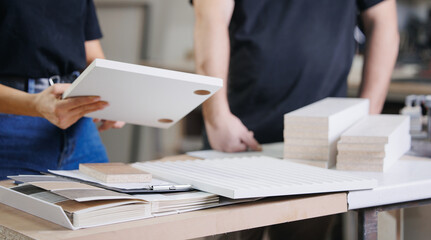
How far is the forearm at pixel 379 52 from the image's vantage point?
6.23 ft

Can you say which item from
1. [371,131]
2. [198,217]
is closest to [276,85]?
[371,131]

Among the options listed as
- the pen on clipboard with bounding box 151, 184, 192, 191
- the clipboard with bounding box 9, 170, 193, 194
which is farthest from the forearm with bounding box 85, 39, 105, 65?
the pen on clipboard with bounding box 151, 184, 192, 191

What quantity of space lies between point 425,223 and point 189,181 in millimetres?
513

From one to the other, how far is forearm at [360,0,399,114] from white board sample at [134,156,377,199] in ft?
2.53

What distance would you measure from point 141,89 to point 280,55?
0.80 m

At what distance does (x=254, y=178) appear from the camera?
1.04 metres

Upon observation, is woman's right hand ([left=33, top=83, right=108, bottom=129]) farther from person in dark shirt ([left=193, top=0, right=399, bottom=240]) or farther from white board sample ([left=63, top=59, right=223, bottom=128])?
person in dark shirt ([left=193, top=0, right=399, bottom=240])

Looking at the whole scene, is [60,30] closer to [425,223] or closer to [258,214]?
[258,214]

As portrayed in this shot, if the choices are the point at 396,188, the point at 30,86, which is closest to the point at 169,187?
the point at 396,188

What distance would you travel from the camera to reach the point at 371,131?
1318 millimetres

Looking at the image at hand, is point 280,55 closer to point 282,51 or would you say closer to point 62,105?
point 282,51

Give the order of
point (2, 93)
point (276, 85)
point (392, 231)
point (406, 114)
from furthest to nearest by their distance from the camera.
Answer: point (276, 85) < point (406, 114) < point (2, 93) < point (392, 231)

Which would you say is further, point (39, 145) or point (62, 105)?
point (39, 145)

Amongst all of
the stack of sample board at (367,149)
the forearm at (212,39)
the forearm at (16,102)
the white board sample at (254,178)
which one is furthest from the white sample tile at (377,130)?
the forearm at (16,102)
